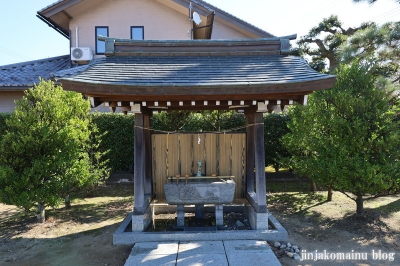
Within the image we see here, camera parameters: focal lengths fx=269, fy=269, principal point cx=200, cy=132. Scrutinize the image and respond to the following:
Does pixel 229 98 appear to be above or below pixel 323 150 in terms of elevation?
above

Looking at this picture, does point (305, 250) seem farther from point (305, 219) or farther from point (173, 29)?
point (173, 29)

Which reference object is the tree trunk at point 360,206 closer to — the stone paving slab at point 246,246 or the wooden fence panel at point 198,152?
the wooden fence panel at point 198,152

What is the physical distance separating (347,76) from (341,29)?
9.07 m

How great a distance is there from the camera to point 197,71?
16.4 ft

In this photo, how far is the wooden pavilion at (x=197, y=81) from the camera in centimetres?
432

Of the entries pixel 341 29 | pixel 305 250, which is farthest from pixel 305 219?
pixel 341 29

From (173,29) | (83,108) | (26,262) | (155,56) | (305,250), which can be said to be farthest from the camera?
(173,29)

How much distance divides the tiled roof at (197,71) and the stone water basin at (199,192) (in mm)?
1898

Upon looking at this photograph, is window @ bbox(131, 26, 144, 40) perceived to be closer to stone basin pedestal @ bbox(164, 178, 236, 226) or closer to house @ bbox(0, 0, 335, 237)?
house @ bbox(0, 0, 335, 237)

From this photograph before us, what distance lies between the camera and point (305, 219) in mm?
6566

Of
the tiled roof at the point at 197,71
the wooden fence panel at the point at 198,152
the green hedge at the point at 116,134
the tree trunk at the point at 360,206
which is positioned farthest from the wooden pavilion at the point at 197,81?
the green hedge at the point at 116,134

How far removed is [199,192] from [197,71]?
88.9 inches

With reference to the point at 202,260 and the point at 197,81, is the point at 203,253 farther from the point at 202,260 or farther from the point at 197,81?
the point at 197,81

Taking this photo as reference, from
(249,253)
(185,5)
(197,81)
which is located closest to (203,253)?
(249,253)
